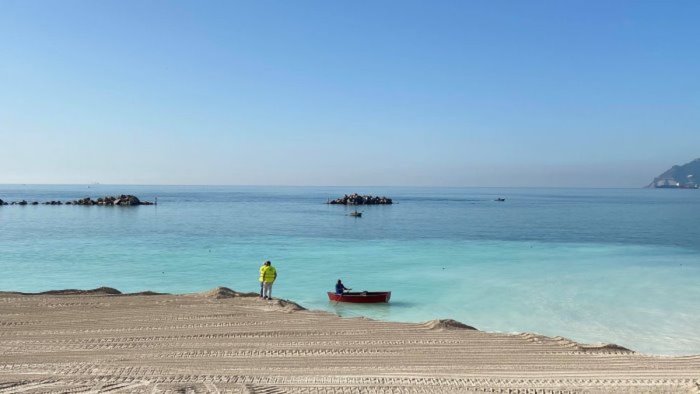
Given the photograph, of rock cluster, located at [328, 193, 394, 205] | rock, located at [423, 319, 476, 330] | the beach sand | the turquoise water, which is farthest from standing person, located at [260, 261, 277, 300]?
rock cluster, located at [328, 193, 394, 205]

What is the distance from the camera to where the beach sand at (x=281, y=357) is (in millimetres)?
8625

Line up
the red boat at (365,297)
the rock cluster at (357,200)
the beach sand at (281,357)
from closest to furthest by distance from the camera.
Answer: the beach sand at (281,357) < the red boat at (365,297) < the rock cluster at (357,200)

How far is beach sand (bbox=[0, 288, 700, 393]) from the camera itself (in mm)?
8625

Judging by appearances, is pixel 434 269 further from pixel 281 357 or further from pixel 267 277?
pixel 281 357

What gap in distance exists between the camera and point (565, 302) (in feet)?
67.2

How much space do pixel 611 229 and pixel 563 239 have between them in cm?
1355

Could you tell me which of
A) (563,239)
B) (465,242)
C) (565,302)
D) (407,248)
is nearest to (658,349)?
(565,302)

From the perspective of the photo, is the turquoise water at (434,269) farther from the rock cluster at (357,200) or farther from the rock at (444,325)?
the rock cluster at (357,200)

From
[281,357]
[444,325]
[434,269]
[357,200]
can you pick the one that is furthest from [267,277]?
[357,200]

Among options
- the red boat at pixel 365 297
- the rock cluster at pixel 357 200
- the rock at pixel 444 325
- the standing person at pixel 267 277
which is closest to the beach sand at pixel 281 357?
the rock at pixel 444 325

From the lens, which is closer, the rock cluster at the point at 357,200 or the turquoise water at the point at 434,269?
the turquoise water at the point at 434,269

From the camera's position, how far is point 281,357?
10297mm

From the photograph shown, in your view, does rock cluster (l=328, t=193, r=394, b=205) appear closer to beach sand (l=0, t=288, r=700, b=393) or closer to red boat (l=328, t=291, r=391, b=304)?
red boat (l=328, t=291, r=391, b=304)

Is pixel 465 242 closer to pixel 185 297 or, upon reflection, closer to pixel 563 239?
pixel 563 239
